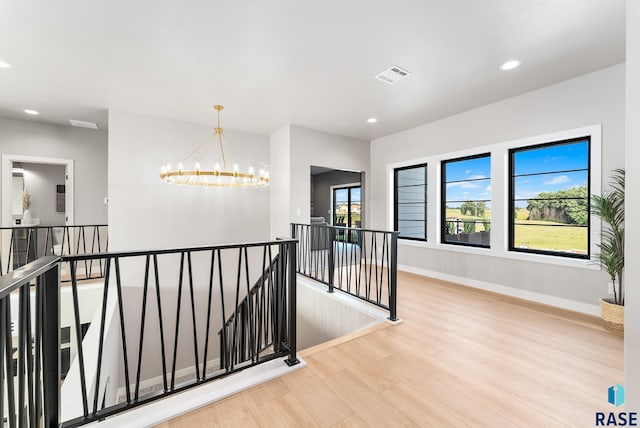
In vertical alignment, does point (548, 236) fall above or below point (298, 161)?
below

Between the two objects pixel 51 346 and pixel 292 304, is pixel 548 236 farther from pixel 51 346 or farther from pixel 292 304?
pixel 51 346

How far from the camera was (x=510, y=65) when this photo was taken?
9.90ft

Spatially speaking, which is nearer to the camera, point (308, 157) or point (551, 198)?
point (551, 198)

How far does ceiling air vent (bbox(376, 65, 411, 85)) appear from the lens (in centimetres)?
309

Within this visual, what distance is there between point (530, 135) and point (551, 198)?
889 mm

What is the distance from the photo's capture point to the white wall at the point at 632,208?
3.79 feet

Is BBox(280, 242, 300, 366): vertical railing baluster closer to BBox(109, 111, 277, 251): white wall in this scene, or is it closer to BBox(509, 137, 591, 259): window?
BBox(109, 111, 277, 251): white wall

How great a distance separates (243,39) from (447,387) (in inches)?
132

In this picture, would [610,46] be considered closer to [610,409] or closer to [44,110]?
[610,409]

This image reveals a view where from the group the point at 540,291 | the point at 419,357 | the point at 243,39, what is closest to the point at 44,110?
the point at 243,39

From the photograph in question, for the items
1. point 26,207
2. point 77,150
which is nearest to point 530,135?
point 77,150

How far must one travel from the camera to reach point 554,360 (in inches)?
90.0

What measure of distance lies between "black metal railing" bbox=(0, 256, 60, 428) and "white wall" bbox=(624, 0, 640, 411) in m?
2.27

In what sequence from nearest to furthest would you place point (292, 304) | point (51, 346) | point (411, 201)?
point (51, 346) → point (292, 304) → point (411, 201)
